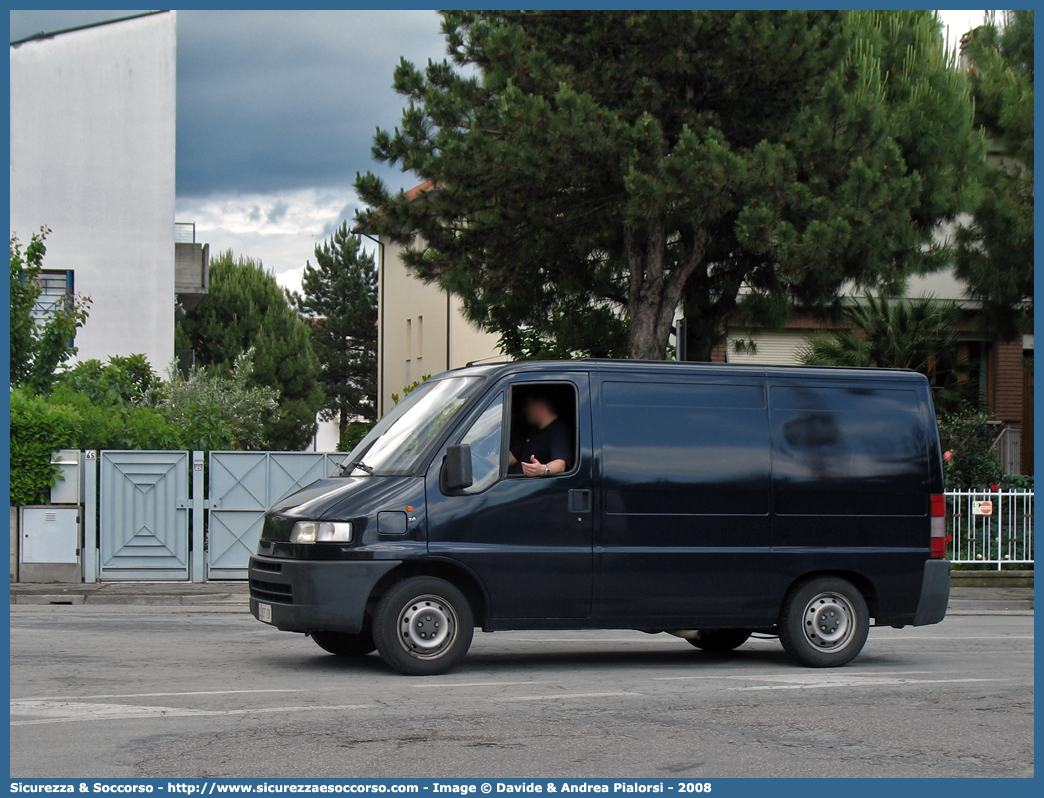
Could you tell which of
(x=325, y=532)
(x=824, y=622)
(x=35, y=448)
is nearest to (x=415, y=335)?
(x=35, y=448)

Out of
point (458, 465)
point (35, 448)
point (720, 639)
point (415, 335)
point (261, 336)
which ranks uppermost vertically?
point (261, 336)

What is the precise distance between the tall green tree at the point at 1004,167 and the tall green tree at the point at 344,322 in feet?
197

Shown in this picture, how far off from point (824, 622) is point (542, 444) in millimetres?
2517

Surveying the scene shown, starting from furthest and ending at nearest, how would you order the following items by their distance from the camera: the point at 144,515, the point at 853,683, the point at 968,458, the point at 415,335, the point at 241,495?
the point at 415,335 → the point at 968,458 → the point at 241,495 → the point at 144,515 → the point at 853,683

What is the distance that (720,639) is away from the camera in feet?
34.5

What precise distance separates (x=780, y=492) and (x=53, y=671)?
17.2 feet

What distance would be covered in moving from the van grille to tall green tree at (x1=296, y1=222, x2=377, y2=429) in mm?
71741

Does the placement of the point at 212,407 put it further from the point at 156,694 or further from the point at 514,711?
the point at 514,711

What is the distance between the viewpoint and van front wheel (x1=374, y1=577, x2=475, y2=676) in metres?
8.36

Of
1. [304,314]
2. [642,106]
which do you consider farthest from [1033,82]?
[304,314]

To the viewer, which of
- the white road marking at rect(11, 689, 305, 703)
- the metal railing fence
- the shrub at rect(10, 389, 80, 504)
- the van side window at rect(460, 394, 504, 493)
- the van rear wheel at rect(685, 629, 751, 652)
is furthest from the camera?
the metal railing fence

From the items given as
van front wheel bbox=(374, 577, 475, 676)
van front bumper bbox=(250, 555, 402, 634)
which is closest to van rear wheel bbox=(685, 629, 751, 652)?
van front wheel bbox=(374, 577, 475, 676)

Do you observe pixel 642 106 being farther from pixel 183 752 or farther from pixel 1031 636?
pixel 183 752

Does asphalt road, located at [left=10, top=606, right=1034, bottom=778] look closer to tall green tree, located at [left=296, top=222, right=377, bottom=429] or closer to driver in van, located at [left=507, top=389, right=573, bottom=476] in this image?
driver in van, located at [left=507, top=389, right=573, bottom=476]
